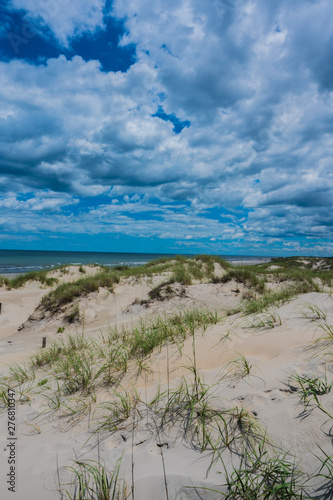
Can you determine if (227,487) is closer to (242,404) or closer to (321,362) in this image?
(242,404)

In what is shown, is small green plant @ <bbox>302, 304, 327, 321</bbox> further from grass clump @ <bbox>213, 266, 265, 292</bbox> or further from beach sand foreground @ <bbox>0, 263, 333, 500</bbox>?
grass clump @ <bbox>213, 266, 265, 292</bbox>

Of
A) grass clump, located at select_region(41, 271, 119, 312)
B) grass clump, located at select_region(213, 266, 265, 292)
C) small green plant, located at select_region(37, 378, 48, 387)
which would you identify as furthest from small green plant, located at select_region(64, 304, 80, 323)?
grass clump, located at select_region(213, 266, 265, 292)

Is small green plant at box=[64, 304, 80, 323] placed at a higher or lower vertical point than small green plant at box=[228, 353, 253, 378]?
lower

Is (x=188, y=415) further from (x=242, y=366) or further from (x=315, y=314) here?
(x=315, y=314)

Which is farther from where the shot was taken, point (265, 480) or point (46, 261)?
point (46, 261)

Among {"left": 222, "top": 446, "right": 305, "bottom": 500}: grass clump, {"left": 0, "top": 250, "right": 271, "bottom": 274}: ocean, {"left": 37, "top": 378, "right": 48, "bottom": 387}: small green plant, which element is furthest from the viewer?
{"left": 0, "top": 250, "right": 271, "bottom": 274}: ocean

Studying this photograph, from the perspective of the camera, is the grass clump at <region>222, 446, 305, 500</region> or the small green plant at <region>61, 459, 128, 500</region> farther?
the small green plant at <region>61, 459, 128, 500</region>

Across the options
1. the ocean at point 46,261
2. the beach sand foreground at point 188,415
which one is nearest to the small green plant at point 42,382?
the beach sand foreground at point 188,415

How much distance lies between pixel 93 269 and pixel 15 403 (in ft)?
53.2

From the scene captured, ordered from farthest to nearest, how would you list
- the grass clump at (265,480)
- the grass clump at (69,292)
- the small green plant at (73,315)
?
1. the grass clump at (69,292)
2. the small green plant at (73,315)
3. the grass clump at (265,480)

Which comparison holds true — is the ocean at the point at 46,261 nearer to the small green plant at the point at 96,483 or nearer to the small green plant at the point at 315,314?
the small green plant at the point at 315,314

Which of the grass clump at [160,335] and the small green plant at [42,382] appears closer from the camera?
the small green plant at [42,382]

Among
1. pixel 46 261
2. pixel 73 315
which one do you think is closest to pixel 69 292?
pixel 73 315

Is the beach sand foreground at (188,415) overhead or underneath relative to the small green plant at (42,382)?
overhead
